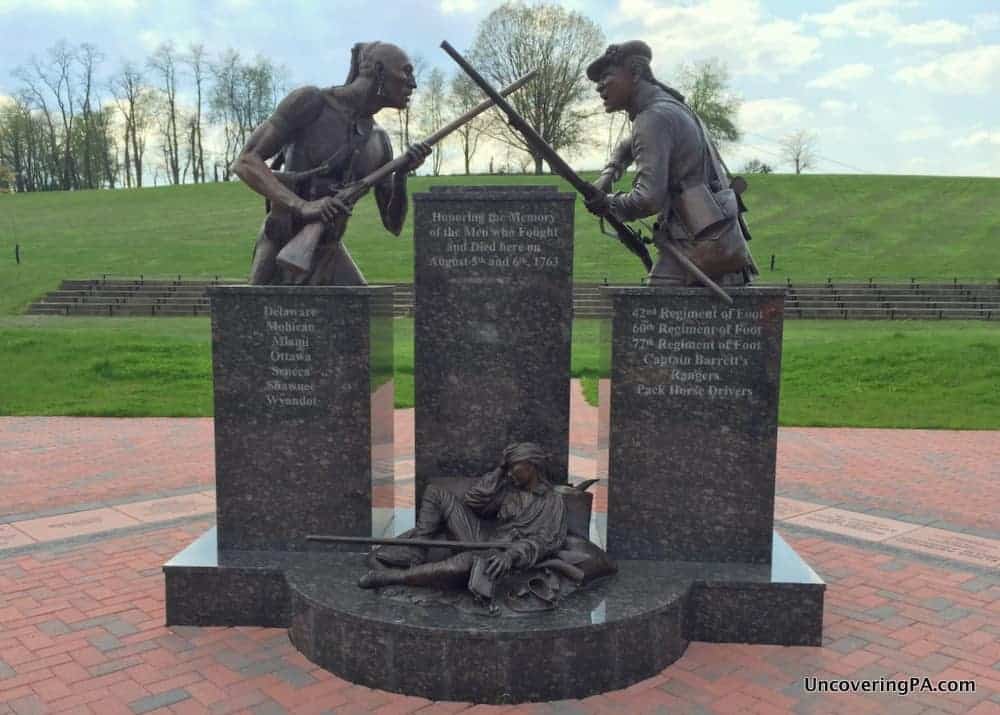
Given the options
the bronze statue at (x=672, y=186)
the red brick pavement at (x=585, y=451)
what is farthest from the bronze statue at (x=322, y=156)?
the red brick pavement at (x=585, y=451)

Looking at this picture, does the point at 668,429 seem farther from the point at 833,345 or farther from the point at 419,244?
the point at 833,345

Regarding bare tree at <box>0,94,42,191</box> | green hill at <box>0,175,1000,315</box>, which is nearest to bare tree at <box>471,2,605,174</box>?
green hill at <box>0,175,1000,315</box>

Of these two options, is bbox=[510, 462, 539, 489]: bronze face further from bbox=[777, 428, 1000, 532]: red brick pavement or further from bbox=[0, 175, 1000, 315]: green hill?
bbox=[0, 175, 1000, 315]: green hill

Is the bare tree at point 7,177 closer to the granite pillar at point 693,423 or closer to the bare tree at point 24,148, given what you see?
the bare tree at point 24,148

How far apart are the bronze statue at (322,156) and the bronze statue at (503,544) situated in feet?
5.78

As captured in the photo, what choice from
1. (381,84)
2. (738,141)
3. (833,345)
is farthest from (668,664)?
(738,141)

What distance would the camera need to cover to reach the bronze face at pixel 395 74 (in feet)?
17.8

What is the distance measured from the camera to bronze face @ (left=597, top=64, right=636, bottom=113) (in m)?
Answer: 5.34

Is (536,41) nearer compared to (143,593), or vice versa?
(143,593)

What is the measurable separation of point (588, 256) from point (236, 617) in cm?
3071

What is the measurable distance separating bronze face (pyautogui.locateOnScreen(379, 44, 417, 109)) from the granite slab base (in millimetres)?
3049

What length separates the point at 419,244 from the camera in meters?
5.36

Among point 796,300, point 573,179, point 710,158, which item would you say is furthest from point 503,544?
point 796,300

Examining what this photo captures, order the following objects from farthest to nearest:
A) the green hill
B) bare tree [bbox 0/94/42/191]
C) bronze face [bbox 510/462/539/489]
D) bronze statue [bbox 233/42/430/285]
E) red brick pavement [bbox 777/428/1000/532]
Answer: bare tree [bbox 0/94/42/191], the green hill, red brick pavement [bbox 777/428/1000/532], bronze statue [bbox 233/42/430/285], bronze face [bbox 510/462/539/489]
